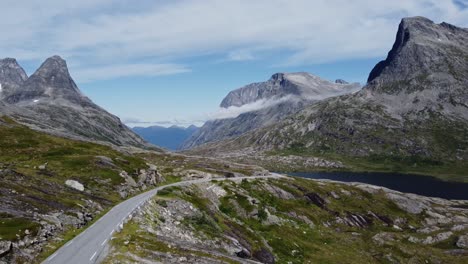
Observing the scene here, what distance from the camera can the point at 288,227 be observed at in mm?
88375

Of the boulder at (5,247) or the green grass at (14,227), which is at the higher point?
the green grass at (14,227)

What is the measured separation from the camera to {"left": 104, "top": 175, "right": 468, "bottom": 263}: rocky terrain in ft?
158

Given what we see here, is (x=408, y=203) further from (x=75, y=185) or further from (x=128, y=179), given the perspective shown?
(x=75, y=185)

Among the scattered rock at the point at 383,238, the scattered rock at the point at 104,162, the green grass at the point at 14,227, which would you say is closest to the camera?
the green grass at the point at 14,227

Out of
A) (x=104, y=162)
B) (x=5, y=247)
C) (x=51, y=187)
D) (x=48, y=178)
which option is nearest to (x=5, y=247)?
(x=5, y=247)

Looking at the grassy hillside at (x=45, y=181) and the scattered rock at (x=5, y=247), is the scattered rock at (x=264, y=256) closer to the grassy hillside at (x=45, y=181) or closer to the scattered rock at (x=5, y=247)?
the grassy hillside at (x=45, y=181)

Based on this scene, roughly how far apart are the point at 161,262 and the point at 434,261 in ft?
234

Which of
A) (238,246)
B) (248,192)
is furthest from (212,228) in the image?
(248,192)

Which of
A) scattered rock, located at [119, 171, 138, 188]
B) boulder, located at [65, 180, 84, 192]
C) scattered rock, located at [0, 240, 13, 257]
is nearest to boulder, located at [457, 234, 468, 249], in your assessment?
scattered rock, located at [119, 171, 138, 188]

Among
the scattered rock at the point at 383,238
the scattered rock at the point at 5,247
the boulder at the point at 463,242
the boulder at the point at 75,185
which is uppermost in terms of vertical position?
the boulder at the point at 75,185

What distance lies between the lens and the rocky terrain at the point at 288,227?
158 feet

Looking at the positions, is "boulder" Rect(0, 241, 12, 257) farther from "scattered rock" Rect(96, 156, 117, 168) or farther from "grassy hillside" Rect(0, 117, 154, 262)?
"scattered rock" Rect(96, 156, 117, 168)

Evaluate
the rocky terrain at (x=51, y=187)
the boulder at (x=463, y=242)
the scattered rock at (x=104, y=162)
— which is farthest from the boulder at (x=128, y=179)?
the boulder at (x=463, y=242)

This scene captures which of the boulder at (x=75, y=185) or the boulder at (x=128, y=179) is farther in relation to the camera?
the boulder at (x=128, y=179)
